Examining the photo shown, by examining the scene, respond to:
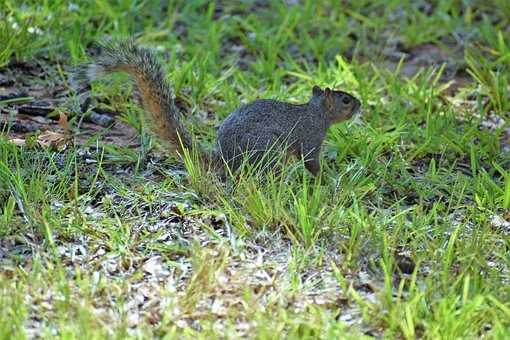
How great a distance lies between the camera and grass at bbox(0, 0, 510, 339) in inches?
138

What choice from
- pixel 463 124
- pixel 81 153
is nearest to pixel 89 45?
pixel 81 153

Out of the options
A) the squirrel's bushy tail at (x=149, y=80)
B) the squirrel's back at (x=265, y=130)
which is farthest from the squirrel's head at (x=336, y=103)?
the squirrel's bushy tail at (x=149, y=80)

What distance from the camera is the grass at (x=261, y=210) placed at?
349 cm

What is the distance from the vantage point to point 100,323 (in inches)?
132

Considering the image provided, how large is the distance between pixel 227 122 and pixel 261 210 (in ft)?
2.47

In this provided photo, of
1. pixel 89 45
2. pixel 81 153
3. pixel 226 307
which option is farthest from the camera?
pixel 89 45

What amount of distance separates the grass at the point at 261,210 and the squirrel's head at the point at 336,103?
0.16m

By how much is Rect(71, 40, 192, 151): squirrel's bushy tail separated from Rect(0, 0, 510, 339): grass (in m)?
0.22

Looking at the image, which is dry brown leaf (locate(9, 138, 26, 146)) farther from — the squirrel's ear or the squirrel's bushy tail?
the squirrel's ear

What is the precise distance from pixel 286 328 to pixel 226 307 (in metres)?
0.26

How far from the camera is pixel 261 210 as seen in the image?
4.10m

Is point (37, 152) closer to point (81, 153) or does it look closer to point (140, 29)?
point (81, 153)

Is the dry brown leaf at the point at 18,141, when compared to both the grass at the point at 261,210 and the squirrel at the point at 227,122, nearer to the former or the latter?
the grass at the point at 261,210

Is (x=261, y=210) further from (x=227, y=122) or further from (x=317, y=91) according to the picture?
(x=317, y=91)
